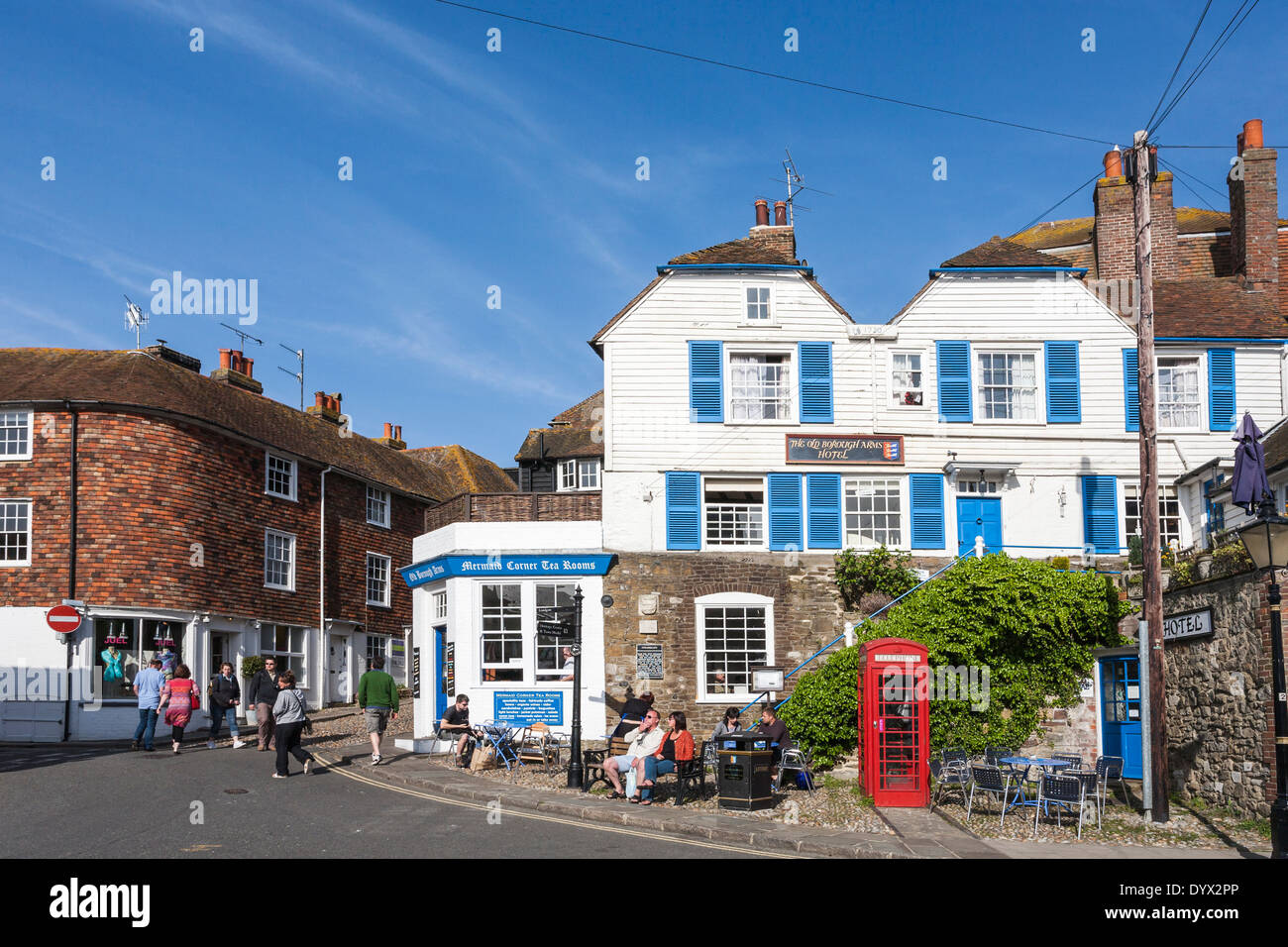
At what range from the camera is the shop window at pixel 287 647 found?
31453mm

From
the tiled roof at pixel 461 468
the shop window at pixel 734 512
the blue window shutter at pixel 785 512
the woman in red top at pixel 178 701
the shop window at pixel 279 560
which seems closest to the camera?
the woman in red top at pixel 178 701

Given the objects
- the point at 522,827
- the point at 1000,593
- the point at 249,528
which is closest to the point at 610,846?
the point at 522,827

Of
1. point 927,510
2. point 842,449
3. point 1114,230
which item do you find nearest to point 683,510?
point 842,449

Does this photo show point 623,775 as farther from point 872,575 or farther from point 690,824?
point 872,575

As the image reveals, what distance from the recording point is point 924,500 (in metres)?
24.3

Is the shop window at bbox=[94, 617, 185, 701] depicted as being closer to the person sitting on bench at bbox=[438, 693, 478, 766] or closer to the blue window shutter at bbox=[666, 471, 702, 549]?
the person sitting on bench at bbox=[438, 693, 478, 766]

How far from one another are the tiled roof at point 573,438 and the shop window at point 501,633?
11804 mm

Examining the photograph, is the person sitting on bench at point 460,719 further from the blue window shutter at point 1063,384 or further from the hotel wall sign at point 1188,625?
the blue window shutter at point 1063,384

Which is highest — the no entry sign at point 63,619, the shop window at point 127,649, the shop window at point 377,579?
the shop window at point 377,579

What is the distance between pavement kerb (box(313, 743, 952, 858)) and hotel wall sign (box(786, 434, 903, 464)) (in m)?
9.69

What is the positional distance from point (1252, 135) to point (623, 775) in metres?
20.7

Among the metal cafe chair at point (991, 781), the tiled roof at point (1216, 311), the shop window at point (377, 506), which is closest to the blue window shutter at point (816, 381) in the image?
the tiled roof at point (1216, 311)

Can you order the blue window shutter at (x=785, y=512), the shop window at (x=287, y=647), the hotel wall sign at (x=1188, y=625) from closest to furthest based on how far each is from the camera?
the hotel wall sign at (x=1188, y=625) < the blue window shutter at (x=785, y=512) < the shop window at (x=287, y=647)
